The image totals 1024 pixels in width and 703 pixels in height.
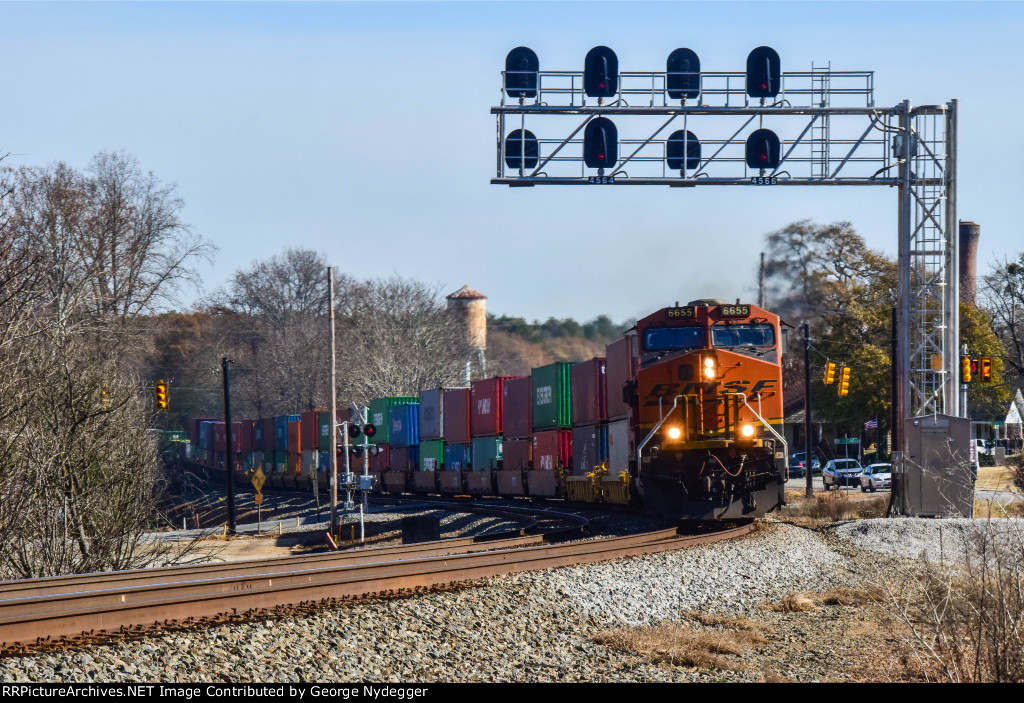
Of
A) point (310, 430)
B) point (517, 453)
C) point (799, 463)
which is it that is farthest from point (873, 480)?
point (310, 430)

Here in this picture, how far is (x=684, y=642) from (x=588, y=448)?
44.1 feet

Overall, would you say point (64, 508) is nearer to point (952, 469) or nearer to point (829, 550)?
point (829, 550)

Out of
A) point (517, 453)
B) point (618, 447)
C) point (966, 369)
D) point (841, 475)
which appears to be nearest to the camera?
point (618, 447)

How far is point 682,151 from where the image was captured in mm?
21562

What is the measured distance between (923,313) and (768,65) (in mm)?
6033

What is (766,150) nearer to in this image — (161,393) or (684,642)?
(684,642)

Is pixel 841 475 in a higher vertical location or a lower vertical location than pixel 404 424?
lower

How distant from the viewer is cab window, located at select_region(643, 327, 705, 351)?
62.3ft

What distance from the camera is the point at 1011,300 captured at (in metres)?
52.8

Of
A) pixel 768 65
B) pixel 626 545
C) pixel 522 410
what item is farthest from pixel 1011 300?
pixel 626 545

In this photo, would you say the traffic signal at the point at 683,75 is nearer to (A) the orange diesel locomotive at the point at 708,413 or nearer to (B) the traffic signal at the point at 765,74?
(B) the traffic signal at the point at 765,74

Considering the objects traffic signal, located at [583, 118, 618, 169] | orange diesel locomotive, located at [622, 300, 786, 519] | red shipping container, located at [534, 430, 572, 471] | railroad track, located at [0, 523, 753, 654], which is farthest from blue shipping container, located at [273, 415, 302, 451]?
railroad track, located at [0, 523, 753, 654]

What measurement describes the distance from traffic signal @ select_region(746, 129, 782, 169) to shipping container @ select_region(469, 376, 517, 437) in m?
12.2

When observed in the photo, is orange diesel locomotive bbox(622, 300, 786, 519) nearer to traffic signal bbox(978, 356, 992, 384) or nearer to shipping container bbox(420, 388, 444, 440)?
traffic signal bbox(978, 356, 992, 384)
